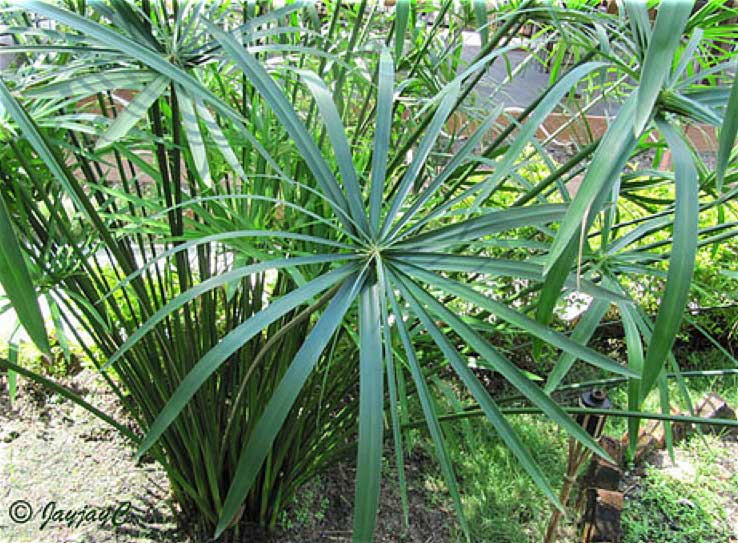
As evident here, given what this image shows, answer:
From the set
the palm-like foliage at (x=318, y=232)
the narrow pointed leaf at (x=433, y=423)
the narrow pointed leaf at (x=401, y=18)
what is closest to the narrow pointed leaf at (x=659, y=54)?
the palm-like foliage at (x=318, y=232)

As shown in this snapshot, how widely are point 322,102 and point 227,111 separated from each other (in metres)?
0.11

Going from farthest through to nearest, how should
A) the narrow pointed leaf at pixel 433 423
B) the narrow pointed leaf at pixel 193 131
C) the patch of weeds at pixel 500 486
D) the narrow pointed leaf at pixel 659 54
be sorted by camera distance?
the patch of weeds at pixel 500 486 → the narrow pointed leaf at pixel 193 131 → the narrow pointed leaf at pixel 433 423 → the narrow pointed leaf at pixel 659 54

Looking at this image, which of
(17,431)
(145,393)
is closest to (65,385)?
(17,431)

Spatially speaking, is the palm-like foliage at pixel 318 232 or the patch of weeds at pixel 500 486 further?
the patch of weeds at pixel 500 486

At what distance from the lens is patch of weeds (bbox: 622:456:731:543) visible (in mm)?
1605

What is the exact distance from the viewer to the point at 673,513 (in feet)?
5.47

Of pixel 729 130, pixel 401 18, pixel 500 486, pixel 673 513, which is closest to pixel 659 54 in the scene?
pixel 729 130

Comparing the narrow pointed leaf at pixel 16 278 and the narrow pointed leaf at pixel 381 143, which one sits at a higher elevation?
the narrow pointed leaf at pixel 381 143

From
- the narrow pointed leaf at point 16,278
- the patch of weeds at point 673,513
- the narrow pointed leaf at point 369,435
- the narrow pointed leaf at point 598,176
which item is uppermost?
the narrow pointed leaf at point 598,176

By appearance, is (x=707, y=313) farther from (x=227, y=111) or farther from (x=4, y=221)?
(x=4, y=221)

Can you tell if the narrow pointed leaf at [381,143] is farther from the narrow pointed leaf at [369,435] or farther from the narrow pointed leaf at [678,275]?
the narrow pointed leaf at [678,275]

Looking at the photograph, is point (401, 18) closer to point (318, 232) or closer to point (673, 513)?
point (318, 232)

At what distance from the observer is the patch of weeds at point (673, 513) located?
1.61 meters

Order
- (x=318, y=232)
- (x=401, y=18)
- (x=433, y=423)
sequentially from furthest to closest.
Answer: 1. (x=318, y=232)
2. (x=401, y=18)
3. (x=433, y=423)
